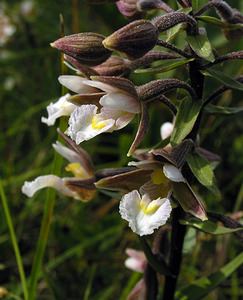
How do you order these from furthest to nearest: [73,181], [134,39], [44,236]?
[44,236] < [73,181] < [134,39]

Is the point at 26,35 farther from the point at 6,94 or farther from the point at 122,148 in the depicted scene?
the point at 122,148

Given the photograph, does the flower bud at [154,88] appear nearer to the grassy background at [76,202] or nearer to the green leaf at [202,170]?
the green leaf at [202,170]

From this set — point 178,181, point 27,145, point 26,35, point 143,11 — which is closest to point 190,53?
point 143,11

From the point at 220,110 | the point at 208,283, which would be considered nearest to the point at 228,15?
the point at 220,110

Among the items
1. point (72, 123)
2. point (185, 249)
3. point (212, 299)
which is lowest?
point (212, 299)

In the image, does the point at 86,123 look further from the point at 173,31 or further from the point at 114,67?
the point at 173,31

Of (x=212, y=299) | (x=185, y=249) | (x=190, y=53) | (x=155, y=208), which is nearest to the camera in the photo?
(x=155, y=208)

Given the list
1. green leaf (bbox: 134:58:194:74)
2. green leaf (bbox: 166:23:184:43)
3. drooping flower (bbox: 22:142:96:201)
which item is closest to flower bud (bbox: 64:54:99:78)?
green leaf (bbox: 134:58:194:74)
